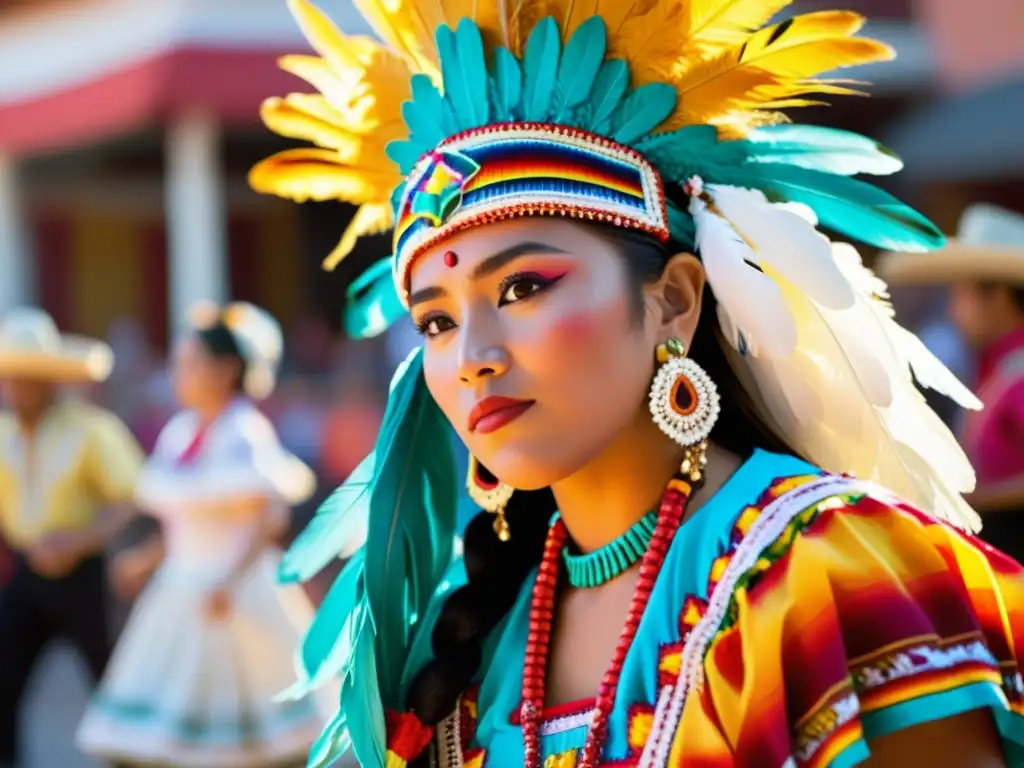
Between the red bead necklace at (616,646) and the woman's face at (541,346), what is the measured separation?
0.12 metres

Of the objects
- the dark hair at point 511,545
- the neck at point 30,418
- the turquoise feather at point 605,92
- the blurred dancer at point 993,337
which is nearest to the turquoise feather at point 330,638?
the dark hair at point 511,545

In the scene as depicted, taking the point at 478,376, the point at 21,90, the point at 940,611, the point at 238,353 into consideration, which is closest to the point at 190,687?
the point at 238,353

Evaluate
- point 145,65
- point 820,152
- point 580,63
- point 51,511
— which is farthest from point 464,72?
point 145,65

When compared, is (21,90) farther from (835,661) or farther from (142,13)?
(835,661)

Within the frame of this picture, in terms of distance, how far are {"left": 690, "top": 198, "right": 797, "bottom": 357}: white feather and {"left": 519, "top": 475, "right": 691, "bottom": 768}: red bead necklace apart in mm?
213

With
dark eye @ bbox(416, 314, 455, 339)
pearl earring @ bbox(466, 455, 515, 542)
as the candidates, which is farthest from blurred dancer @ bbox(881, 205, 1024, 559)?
dark eye @ bbox(416, 314, 455, 339)

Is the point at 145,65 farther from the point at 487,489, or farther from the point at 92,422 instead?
the point at 487,489

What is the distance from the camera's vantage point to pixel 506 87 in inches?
79.7

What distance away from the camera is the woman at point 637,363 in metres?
1.84

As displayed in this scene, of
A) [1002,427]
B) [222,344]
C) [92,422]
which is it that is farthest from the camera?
[92,422]

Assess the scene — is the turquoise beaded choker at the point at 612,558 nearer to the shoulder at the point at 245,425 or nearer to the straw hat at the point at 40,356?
the shoulder at the point at 245,425

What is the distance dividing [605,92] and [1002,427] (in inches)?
136

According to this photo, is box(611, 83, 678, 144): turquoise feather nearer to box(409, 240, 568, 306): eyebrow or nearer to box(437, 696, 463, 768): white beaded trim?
box(409, 240, 568, 306): eyebrow

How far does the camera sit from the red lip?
6.36 feet
